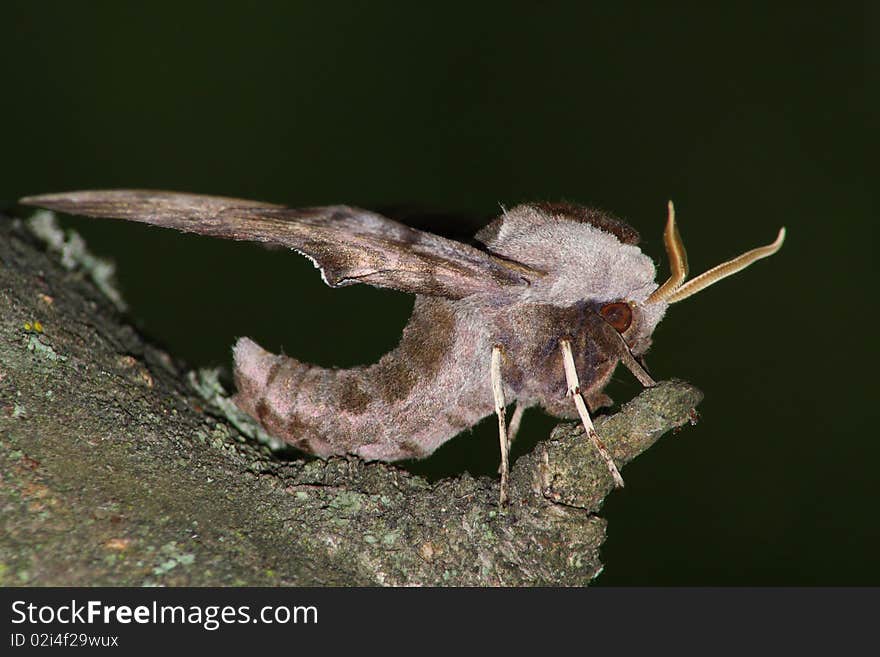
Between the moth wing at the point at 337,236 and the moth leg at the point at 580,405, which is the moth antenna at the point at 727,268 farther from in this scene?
the moth wing at the point at 337,236

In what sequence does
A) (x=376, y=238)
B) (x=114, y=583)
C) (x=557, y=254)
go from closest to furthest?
1. (x=114, y=583)
2. (x=376, y=238)
3. (x=557, y=254)

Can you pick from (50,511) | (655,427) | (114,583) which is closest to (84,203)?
(50,511)

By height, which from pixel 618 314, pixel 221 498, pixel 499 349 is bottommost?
pixel 221 498

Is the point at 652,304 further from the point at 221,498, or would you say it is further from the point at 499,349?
the point at 221,498

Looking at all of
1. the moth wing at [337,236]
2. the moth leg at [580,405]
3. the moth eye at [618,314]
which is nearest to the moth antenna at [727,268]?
the moth eye at [618,314]

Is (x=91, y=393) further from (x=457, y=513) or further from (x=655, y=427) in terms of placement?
(x=655, y=427)

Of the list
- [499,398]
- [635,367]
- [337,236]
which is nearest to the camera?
Result: [337,236]

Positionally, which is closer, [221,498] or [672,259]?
[221,498]

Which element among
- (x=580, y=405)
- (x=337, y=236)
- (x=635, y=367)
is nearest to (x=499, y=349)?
(x=580, y=405)
